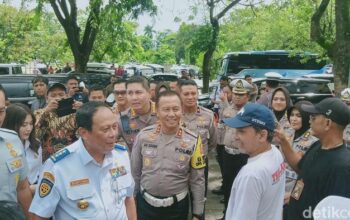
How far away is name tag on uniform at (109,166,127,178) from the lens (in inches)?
107

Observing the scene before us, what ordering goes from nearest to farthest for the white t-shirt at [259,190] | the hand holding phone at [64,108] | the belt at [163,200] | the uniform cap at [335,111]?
1. the white t-shirt at [259,190]
2. the uniform cap at [335,111]
3. the belt at [163,200]
4. the hand holding phone at [64,108]

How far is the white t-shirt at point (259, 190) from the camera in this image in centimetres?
250

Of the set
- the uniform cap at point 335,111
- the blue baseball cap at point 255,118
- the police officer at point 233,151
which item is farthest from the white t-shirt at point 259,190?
the police officer at point 233,151

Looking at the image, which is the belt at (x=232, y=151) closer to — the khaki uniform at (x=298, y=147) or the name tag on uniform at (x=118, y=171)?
the khaki uniform at (x=298, y=147)

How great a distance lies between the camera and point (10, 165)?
289 cm

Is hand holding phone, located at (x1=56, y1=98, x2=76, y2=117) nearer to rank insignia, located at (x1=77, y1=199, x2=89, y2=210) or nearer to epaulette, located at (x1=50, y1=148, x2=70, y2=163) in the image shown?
epaulette, located at (x1=50, y1=148, x2=70, y2=163)

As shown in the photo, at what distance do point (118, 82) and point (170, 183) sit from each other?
1.98 meters

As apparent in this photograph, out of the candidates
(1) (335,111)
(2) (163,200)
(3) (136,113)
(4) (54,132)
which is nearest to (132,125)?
(3) (136,113)

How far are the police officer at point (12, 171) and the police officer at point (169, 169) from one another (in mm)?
967

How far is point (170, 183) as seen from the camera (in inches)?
139

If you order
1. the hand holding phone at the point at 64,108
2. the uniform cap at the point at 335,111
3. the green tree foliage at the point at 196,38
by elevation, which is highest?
the green tree foliage at the point at 196,38

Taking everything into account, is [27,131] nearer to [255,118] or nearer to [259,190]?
[255,118]

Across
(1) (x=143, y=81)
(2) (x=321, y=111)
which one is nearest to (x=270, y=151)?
(2) (x=321, y=111)

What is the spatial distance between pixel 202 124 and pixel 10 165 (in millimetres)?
2620
